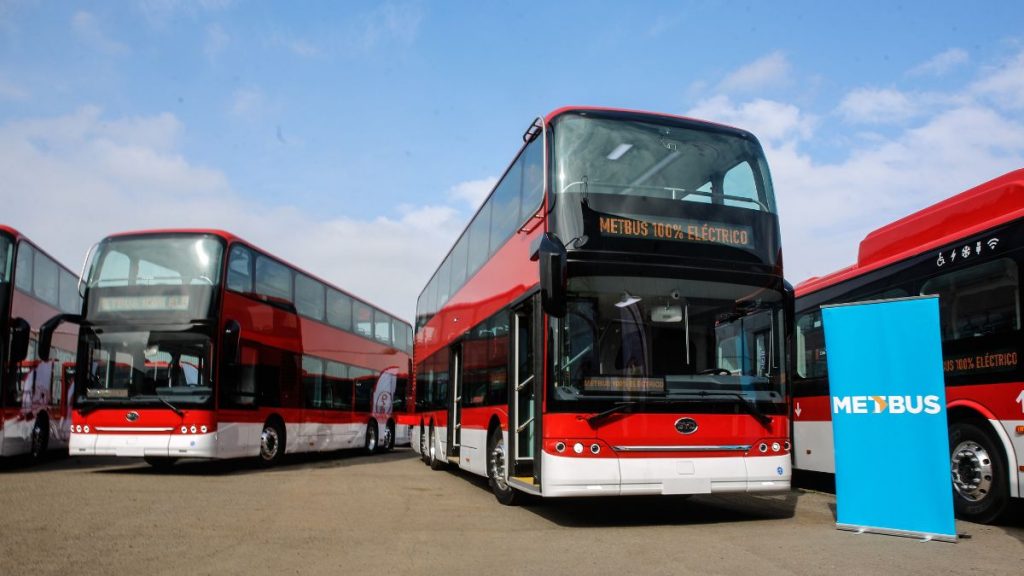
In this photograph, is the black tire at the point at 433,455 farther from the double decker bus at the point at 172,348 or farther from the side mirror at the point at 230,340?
the side mirror at the point at 230,340

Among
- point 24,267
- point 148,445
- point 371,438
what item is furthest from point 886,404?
point 371,438

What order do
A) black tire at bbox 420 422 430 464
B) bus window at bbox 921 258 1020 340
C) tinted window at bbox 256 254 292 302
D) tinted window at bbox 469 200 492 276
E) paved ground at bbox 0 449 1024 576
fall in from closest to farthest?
paved ground at bbox 0 449 1024 576, bus window at bbox 921 258 1020 340, tinted window at bbox 469 200 492 276, tinted window at bbox 256 254 292 302, black tire at bbox 420 422 430 464

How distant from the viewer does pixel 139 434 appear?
1412 cm

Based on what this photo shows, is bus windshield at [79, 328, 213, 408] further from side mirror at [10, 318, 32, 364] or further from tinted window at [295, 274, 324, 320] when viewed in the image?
tinted window at [295, 274, 324, 320]

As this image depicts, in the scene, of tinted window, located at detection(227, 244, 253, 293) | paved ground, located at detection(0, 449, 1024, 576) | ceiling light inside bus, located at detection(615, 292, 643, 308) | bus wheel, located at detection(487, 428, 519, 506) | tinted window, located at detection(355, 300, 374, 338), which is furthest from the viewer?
tinted window, located at detection(355, 300, 374, 338)

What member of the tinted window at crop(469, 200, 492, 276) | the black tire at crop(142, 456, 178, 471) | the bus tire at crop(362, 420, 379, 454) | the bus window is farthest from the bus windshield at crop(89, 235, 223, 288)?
the bus window

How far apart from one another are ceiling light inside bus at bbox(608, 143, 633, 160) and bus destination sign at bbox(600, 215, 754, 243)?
2.43ft

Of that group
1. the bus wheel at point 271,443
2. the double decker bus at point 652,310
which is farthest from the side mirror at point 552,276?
the bus wheel at point 271,443

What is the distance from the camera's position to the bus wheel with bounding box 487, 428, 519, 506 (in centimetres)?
1045

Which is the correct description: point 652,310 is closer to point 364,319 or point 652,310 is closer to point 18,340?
point 18,340

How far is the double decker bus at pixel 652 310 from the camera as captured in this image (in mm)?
8102

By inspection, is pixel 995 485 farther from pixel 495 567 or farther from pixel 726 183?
pixel 495 567

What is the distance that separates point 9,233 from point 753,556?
13.5 m

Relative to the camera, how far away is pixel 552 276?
Result: 7742 millimetres
